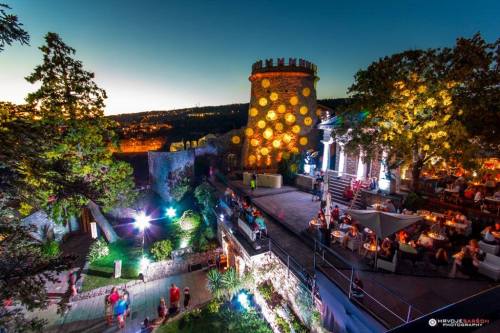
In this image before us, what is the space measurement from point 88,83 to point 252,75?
13.0 m

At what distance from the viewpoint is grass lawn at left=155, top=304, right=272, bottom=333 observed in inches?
350

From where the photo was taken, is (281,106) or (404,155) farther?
(281,106)

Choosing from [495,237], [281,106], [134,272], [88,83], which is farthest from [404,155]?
[88,83]

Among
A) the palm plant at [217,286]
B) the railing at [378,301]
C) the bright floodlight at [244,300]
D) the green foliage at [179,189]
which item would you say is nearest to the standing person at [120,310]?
the palm plant at [217,286]

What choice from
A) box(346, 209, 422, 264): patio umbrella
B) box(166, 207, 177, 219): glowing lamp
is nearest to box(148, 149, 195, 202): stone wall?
box(166, 207, 177, 219): glowing lamp

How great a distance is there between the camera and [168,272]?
1313 cm

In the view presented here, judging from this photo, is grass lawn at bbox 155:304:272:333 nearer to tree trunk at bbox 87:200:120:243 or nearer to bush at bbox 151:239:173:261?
bush at bbox 151:239:173:261

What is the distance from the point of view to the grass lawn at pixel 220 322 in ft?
29.2

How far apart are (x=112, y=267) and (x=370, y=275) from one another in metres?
13.3

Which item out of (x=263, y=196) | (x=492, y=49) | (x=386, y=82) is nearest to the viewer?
(x=492, y=49)

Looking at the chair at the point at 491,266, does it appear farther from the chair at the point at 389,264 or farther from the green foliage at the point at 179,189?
the green foliage at the point at 179,189

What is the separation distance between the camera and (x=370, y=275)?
7137 mm

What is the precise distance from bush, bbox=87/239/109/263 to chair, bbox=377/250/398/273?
14800mm

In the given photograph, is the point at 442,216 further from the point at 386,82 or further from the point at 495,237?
the point at 386,82
